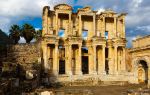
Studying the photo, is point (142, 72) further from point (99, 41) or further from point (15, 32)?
point (15, 32)

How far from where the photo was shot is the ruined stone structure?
4094 centimetres

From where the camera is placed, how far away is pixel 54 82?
134 ft

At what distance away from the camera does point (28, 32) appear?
5847cm

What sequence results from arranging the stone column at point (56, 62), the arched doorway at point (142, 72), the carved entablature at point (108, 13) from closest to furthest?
the stone column at point (56, 62), the arched doorway at point (142, 72), the carved entablature at point (108, 13)

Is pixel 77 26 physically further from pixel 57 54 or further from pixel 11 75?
pixel 11 75

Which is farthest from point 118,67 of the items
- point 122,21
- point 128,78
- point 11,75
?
point 11,75

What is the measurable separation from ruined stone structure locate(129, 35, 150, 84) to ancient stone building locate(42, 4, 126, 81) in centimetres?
201

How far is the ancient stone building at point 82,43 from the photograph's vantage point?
4225cm

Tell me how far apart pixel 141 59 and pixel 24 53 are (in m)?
17.4

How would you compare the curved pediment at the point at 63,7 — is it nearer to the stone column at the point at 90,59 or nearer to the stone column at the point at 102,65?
the stone column at the point at 90,59

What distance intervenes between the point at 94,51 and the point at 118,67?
5164 mm

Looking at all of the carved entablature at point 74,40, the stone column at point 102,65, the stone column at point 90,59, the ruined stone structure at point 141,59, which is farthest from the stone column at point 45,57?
the ruined stone structure at point 141,59

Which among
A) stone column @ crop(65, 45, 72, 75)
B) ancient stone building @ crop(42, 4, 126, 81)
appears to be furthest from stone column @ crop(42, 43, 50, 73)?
stone column @ crop(65, 45, 72, 75)

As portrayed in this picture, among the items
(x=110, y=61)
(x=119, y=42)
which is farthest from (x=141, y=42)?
(x=110, y=61)
